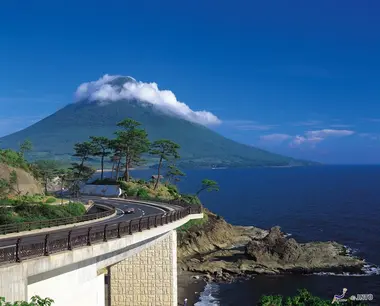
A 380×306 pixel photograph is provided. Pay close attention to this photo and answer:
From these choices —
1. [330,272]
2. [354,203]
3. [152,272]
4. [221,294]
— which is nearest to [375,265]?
[330,272]

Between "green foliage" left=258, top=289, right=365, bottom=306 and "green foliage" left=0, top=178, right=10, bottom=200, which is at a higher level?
"green foliage" left=0, top=178, right=10, bottom=200

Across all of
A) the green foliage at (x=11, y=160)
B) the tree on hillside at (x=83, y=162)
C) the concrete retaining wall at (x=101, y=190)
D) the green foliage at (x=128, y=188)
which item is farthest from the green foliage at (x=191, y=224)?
the green foliage at (x=11, y=160)

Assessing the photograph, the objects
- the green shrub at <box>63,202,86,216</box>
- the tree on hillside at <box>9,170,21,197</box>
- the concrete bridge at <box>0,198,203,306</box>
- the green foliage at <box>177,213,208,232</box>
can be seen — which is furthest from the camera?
the green foliage at <box>177,213,208,232</box>

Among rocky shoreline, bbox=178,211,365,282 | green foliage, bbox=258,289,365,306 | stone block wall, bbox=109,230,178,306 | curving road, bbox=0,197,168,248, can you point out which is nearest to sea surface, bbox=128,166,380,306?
rocky shoreline, bbox=178,211,365,282

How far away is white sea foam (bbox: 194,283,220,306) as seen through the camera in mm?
41438

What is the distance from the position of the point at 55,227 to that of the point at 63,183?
39.2 meters

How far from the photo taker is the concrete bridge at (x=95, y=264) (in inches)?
577

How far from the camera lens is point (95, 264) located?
67.1 feet

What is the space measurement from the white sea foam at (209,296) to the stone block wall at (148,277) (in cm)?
1015

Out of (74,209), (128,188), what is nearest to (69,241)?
(74,209)

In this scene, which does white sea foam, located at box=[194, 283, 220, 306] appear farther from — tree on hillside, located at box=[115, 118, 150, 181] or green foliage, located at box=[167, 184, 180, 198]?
tree on hillside, located at box=[115, 118, 150, 181]

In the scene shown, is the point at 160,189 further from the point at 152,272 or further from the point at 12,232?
the point at 12,232

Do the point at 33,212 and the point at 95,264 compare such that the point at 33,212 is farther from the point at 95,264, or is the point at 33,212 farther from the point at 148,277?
the point at 95,264

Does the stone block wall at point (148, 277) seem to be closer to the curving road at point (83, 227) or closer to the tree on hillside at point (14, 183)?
the curving road at point (83, 227)
